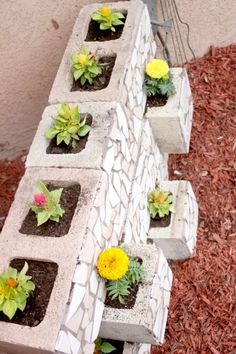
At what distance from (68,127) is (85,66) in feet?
1.67

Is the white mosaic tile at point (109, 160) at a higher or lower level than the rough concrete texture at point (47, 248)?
higher

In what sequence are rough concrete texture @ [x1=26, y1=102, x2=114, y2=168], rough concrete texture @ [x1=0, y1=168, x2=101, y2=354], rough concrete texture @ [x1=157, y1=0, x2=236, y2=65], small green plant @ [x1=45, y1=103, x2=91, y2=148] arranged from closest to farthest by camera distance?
rough concrete texture @ [x1=0, y1=168, x2=101, y2=354] → rough concrete texture @ [x1=26, y1=102, x2=114, y2=168] → small green plant @ [x1=45, y1=103, x2=91, y2=148] → rough concrete texture @ [x1=157, y1=0, x2=236, y2=65]

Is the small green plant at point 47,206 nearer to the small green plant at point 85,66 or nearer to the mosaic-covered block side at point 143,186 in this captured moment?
the mosaic-covered block side at point 143,186

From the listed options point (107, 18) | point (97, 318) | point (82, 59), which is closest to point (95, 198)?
point (97, 318)

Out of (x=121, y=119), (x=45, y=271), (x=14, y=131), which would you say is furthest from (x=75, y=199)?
(x=14, y=131)

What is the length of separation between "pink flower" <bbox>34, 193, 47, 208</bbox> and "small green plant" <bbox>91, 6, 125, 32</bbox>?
1.48 metres

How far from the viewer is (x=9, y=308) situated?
2.55 m

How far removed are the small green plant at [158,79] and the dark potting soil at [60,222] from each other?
3.74ft

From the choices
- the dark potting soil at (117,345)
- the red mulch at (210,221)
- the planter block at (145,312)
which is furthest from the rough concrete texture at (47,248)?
the red mulch at (210,221)

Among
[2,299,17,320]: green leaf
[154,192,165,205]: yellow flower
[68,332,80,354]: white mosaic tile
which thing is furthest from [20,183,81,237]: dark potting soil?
[154,192,165,205]: yellow flower

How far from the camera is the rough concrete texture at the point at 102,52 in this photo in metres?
3.29

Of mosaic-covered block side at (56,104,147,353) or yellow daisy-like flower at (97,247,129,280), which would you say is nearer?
mosaic-covered block side at (56,104,147,353)

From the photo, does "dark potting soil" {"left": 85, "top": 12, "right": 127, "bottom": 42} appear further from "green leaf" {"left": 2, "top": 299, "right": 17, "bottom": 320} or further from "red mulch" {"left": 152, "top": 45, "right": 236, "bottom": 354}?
"green leaf" {"left": 2, "top": 299, "right": 17, "bottom": 320}

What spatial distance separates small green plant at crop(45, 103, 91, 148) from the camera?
3.08 metres
